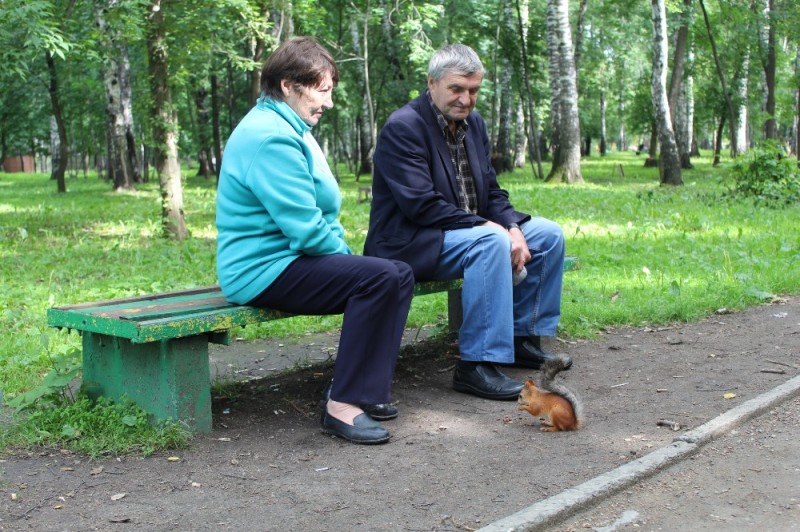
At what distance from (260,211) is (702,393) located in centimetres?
249

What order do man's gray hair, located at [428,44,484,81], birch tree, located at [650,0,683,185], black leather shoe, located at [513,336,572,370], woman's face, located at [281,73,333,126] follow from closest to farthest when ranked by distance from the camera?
woman's face, located at [281,73,333,126] → man's gray hair, located at [428,44,484,81] → black leather shoe, located at [513,336,572,370] → birch tree, located at [650,0,683,185]

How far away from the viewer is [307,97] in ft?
13.7

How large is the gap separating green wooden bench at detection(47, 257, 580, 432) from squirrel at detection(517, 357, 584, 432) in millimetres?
1206

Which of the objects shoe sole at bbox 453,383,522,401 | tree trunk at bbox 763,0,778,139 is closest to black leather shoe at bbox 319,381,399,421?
shoe sole at bbox 453,383,522,401

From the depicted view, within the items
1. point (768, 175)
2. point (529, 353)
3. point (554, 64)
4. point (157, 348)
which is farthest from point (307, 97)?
point (554, 64)

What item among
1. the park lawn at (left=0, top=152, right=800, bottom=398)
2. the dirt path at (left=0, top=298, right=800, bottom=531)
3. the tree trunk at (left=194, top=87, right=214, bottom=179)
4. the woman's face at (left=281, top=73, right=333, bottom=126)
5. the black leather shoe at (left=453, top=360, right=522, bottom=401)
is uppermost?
the tree trunk at (left=194, top=87, right=214, bottom=179)

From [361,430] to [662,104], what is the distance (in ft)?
57.1

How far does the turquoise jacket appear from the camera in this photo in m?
3.98

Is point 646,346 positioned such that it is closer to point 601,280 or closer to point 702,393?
point 702,393

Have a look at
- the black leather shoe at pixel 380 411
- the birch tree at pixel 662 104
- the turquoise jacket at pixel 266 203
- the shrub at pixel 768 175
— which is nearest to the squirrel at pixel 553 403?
the black leather shoe at pixel 380 411

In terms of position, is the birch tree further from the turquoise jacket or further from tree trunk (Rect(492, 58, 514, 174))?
the turquoise jacket

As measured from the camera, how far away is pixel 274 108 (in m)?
4.16

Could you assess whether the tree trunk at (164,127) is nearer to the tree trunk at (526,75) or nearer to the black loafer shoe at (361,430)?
the black loafer shoe at (361,430)

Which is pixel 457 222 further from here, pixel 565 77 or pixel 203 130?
pixel 203 130
